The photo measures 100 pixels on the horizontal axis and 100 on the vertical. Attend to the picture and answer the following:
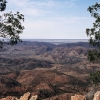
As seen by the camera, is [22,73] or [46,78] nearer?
[46,78]

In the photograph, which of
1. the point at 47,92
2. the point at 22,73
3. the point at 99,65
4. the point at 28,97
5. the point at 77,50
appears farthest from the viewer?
the point at 77,50

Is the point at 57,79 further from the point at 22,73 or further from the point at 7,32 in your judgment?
the point at 7,32

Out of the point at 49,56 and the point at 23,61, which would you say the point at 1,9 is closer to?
the point at 23,61

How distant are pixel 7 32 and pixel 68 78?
6086 cm

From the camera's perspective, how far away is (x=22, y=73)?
297ft

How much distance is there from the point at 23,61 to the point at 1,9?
4355 inches

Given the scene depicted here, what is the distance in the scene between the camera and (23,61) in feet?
433

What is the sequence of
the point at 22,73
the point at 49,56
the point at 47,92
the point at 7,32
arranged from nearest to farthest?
the point at 7,32 < the point at 47,92 < the point at 22,73 < the point at 49,56

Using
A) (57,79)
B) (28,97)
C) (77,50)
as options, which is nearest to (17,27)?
(28,97)

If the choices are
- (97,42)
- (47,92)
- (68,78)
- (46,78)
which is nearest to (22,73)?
(46,78)

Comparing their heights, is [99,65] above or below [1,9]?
below

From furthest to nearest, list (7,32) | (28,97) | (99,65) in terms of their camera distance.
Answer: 1. (99,65)
2. (7,32)
3. (28,97)

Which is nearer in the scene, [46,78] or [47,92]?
[47,92]

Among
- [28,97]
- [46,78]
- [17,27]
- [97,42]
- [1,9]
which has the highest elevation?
[1,9]
